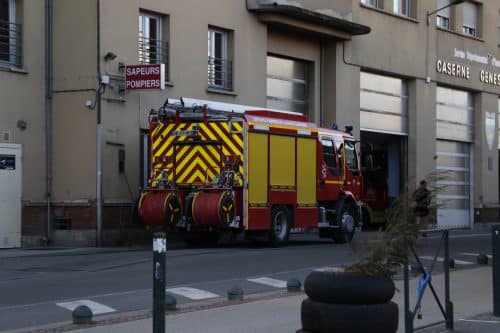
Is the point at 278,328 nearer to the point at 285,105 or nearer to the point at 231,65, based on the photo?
the point at 231,65

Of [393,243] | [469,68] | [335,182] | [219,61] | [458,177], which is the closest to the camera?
[393,243]

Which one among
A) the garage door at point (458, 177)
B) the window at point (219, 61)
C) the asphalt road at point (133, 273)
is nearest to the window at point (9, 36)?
the asphalt road at point (133, 273)

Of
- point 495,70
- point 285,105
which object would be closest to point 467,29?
point 495,70

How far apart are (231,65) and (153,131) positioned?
580cm

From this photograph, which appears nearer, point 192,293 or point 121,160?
point 192,293

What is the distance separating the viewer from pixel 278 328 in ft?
33.3

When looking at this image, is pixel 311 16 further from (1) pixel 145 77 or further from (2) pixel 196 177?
(2) pixel 196 177

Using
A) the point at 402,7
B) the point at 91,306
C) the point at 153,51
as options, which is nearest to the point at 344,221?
the point at 153,51

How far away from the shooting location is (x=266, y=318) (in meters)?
10.8

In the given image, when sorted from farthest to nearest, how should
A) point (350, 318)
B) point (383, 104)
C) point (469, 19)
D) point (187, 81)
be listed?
point (469, 19), point (383, 104), point (187, 81), point (350, 318)

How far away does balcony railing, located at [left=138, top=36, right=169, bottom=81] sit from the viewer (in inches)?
945

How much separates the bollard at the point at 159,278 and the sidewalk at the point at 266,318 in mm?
2851

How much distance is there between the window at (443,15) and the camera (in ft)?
119

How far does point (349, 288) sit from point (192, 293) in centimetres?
594
